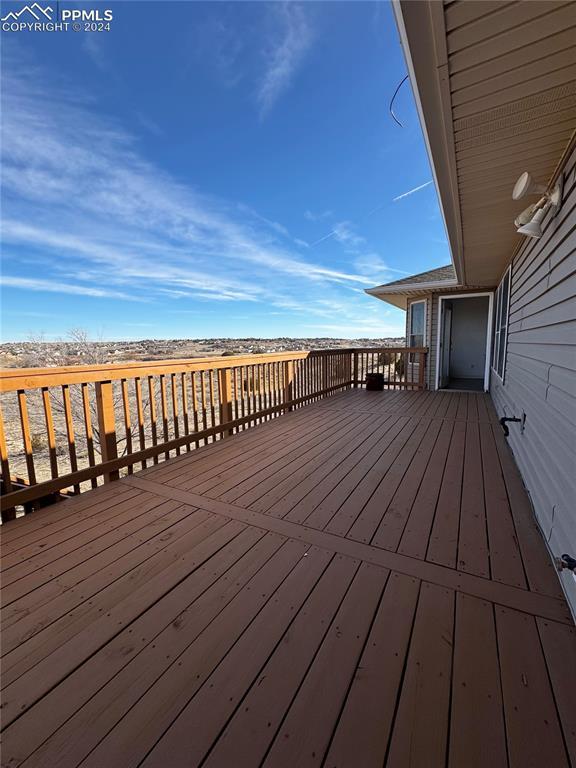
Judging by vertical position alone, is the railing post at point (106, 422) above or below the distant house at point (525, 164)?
below

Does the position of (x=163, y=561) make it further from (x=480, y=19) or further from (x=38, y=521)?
(x=480, y=19)

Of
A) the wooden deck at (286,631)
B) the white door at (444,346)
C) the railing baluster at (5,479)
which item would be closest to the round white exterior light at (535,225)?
the wooden deck at (286,631)

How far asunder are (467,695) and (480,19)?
2181mm

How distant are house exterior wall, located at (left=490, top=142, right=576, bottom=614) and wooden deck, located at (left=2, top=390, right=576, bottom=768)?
0.77 feet

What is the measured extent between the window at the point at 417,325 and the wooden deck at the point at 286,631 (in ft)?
20.1

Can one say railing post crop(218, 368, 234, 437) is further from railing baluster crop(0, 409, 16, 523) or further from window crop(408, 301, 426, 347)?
window crop(408, 301, 426, 347)

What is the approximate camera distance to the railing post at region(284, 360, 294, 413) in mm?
5113

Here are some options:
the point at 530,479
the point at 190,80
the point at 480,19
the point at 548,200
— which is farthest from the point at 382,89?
the point at 530,479

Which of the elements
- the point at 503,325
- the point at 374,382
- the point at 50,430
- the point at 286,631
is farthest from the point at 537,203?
the point at 374,382

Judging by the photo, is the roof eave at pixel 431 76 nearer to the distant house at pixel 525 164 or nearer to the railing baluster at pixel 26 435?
the distant house at pixel 525 164

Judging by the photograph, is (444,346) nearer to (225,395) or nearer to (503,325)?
(503,325)

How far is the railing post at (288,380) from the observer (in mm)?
5113

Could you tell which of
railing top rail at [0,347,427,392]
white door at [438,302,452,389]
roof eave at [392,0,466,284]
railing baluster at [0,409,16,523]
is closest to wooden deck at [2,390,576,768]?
railing baluster at [0,409,16,523]

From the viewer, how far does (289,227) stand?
59.3 ft
